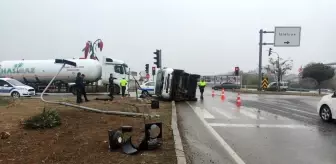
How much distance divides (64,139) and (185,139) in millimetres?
2757

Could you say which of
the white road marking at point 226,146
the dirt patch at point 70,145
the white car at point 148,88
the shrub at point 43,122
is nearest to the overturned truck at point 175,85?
the white car at point 148,88

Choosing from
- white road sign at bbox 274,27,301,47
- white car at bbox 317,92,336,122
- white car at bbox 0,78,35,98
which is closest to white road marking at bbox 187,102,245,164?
white car at bbox 317,92,336,122

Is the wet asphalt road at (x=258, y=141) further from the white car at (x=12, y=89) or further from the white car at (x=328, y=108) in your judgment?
the white car at (x=12, y=89)

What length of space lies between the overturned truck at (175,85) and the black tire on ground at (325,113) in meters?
10.3

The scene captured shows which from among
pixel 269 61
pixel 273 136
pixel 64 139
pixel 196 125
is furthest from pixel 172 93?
pixel 269 61

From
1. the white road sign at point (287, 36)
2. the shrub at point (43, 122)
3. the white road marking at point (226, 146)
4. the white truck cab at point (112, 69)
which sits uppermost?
the white road sign at point (287, 36)

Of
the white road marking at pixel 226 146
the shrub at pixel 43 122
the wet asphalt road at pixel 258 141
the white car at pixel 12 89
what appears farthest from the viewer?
the white car at pixel 12 89

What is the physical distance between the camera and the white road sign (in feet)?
120

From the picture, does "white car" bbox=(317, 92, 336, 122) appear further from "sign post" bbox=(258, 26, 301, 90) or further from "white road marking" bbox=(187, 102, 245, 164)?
"sign post" bbox=(258, 26, 301, 90)

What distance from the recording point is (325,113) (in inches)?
480

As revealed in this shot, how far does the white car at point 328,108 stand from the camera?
38.5 ft

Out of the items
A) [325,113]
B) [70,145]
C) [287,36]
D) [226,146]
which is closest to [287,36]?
[287,36]

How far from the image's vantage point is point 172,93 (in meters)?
21.5

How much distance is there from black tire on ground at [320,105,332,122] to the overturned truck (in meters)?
10.3
